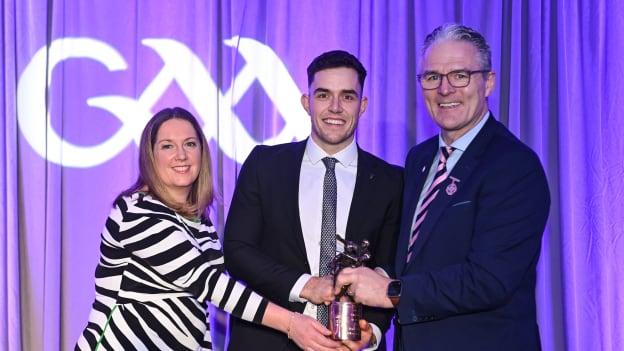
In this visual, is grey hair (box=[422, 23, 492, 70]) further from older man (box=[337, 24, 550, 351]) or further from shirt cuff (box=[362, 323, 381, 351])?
shirt cuff (box=[362, 323, 381, 351])

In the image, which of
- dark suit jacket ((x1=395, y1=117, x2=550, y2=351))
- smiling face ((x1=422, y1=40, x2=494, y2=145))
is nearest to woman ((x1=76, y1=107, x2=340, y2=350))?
dark suit jacket ((x1=395, y1=117, x2=550, y2=351))

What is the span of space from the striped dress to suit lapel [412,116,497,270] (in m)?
0.56

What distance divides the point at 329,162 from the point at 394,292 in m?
0.62

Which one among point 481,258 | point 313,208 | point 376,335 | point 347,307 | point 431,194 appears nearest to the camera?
point 481,258

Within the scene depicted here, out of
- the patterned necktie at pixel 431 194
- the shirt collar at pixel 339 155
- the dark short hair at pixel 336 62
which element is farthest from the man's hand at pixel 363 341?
the dark short hair at pixel 336 62

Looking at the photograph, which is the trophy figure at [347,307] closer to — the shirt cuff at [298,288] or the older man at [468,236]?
the older man at [468,236]

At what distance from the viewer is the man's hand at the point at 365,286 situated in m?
2.04

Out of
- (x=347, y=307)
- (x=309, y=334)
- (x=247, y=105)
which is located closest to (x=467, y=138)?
(x=347, y=307)

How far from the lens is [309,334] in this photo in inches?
84.6

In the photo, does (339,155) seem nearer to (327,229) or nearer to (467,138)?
(327,229)

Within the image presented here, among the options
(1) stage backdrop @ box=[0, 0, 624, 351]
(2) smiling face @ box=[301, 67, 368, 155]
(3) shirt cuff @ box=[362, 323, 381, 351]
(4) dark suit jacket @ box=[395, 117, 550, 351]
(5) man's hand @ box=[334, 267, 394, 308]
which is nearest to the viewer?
(4) dark suit jacket @ box=[395, 117, 550, 351]

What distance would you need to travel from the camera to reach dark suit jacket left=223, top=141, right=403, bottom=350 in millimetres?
2311

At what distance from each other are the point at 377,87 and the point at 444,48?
4.59 feet

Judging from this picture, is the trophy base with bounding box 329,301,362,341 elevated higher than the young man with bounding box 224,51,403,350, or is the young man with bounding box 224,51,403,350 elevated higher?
the young man with bounding box 224,51,403,350
